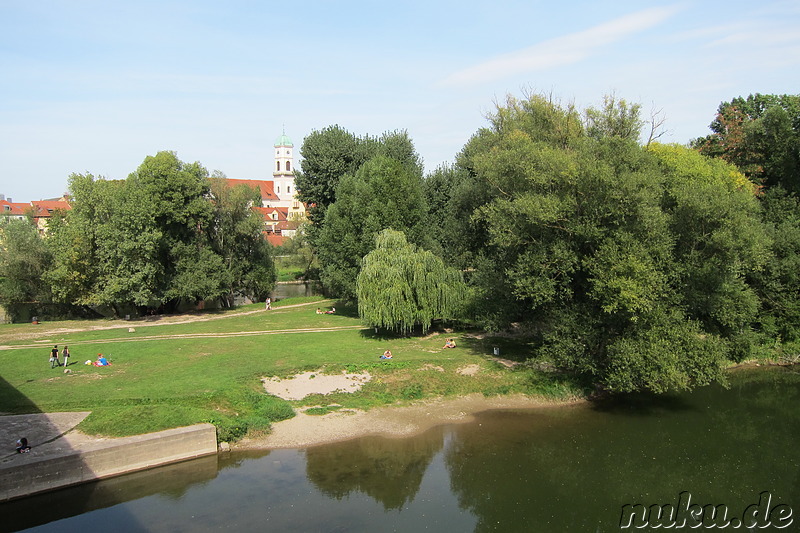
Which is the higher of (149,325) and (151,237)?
(151,237)

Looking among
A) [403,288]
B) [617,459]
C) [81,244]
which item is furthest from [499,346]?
[81,244]

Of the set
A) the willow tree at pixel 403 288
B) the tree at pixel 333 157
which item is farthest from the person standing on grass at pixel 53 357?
the tree at pixel 333 157

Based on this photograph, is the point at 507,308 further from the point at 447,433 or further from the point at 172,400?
the point at 172,400

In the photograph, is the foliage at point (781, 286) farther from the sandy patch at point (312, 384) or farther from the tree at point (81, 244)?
the tree at point (81, 244)

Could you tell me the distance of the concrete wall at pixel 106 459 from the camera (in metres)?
17.0

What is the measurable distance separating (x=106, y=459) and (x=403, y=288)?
18.5 meters

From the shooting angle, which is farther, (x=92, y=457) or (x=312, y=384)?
(x=312, y=384)

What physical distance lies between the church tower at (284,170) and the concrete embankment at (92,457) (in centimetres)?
11684

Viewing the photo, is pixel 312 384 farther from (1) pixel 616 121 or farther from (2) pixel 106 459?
(1) pixel 616 121

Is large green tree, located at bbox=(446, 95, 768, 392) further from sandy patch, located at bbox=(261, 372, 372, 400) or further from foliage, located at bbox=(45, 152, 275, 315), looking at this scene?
foliage, located at bbox=(45, 152, 275, 315)

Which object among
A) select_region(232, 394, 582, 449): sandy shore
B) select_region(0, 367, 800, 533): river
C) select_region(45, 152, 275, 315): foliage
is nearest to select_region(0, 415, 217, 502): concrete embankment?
select_region(0, 367, 800, 533): river

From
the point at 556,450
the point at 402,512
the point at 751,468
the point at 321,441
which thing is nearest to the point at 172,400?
the point at 321,441

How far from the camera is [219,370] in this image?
1067 inches

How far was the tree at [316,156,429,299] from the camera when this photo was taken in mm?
39812
